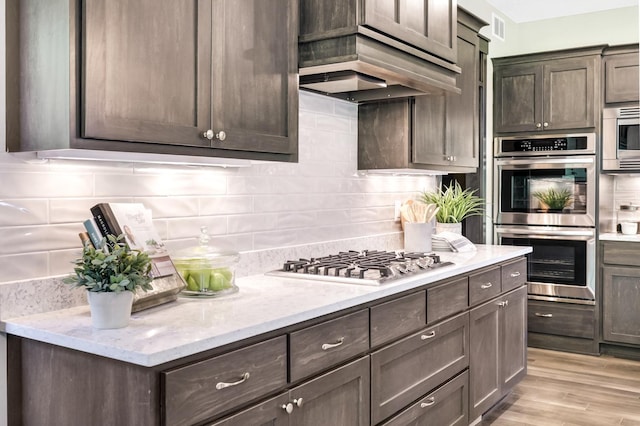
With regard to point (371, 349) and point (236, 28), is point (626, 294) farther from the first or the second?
point (236, 28)

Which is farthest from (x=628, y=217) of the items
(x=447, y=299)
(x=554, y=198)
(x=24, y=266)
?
(x=24, y=266)

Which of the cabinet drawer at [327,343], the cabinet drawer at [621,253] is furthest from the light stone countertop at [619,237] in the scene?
the cabinet drawer at [327,343]

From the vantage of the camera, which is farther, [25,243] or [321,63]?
[321,63]

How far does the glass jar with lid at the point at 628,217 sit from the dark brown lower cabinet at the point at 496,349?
5.14 ft

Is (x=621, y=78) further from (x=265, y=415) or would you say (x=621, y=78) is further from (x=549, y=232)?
(x=265, y=415)

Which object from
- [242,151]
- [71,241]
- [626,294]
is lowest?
[626,294]

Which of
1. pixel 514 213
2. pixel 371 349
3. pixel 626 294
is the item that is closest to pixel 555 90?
pixel 514 213

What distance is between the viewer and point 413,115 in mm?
3320

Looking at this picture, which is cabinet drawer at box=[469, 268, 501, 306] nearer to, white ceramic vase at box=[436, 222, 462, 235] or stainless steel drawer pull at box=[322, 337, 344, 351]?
white ceramic vase at box=[436, 222, 462, 235]

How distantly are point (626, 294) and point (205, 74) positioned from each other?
3.91 meters

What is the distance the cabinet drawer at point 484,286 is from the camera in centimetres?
306

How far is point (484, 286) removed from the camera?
10.5ft

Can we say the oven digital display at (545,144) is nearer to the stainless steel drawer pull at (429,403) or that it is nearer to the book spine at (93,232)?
the stainless steel drawer pull at (429,403)

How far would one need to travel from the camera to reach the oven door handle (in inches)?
183
